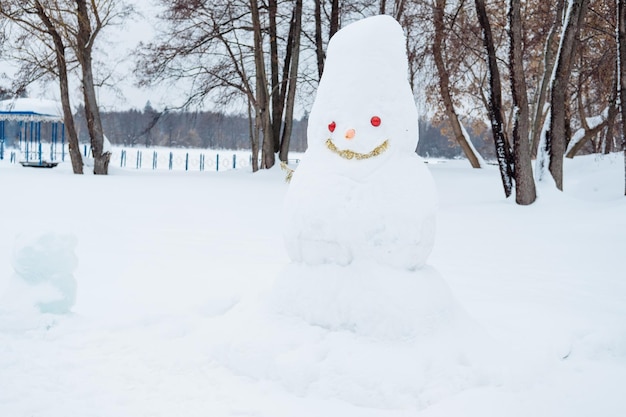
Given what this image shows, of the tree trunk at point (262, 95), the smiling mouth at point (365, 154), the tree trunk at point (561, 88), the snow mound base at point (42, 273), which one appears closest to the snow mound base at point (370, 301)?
the smiling mouth at point (365, 154)

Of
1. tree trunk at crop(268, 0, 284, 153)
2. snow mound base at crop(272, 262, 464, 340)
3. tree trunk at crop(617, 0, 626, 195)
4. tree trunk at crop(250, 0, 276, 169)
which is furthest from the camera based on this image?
tree trunk at crop(268, 0, 284, 153)

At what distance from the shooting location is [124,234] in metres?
9.44

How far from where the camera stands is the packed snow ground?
370 cm

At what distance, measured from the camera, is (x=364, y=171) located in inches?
169

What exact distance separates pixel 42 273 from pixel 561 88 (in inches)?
418

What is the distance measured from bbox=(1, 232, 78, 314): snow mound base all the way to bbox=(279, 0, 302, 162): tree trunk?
46.1ft

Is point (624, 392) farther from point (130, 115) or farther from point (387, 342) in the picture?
point (130, 115)

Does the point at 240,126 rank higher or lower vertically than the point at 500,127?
higher

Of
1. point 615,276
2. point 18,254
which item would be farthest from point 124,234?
point 615,276

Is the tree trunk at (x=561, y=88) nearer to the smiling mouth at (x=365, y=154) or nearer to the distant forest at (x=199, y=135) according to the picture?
the smiling mouth at (x=365, y=154)

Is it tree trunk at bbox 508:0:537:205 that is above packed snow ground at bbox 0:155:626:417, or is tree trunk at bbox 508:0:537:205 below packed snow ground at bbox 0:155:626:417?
above

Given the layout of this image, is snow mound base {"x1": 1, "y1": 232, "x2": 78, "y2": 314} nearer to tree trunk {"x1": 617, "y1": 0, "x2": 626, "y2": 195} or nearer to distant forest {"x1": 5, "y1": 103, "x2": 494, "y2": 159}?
tree trunk {"x1": 617, "y1": 0, "x2": 626, "y2": 195}

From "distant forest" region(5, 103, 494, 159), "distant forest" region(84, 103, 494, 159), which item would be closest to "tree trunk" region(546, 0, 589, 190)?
"distant forest" region(84, 103, 494, 159)

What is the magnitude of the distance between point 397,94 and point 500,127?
7.70m
